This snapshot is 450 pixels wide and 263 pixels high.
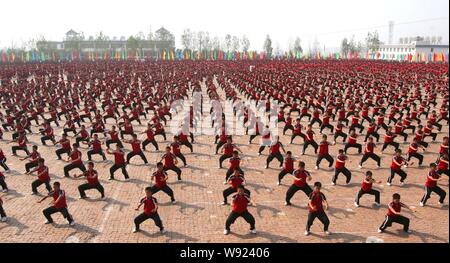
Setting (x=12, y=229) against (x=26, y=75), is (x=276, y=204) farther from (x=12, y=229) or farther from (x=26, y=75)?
(x=26, y=75)

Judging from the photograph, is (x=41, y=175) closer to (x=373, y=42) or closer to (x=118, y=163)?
(x=118, y=163)

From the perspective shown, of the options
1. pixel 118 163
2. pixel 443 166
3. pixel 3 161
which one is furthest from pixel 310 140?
pixel 3 161

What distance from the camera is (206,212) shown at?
10.4m

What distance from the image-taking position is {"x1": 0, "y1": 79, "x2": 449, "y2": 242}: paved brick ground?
355 inches

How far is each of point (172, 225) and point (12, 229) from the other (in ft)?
13.5

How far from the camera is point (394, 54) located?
11962cm

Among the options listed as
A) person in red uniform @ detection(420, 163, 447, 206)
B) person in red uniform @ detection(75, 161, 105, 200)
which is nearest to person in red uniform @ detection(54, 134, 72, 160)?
person in red uniform @ detection(75, 161, 105, 200)

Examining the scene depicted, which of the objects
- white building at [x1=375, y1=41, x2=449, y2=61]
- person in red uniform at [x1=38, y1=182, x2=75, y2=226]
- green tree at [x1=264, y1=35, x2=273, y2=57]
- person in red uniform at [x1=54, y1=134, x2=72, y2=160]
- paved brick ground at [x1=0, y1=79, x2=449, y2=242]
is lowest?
paved brick ground at [x1=0, y1=79, x2=449, y2=242]

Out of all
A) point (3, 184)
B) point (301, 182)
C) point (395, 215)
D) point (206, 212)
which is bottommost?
point (206, 212)

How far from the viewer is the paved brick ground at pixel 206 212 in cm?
902

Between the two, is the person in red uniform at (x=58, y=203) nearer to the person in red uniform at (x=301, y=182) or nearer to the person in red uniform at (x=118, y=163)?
the person in red uniform at (x=118, y=163)

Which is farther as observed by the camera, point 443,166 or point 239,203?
point 443,166

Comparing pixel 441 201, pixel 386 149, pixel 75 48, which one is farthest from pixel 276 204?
pixel 75 48

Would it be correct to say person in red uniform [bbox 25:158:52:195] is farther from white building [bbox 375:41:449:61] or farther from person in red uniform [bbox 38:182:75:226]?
white building [bbox 375:41:449:61]
